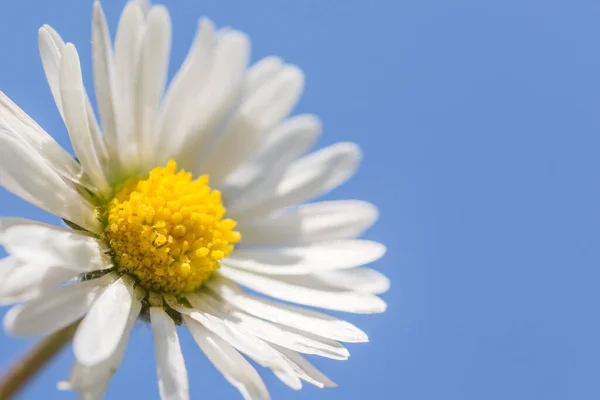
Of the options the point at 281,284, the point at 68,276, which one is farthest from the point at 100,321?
the point at 281,284

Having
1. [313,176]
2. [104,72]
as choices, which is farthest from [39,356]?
[313,176]

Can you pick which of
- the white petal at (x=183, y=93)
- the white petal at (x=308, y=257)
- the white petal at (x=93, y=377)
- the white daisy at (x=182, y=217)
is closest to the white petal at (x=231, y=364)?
the white daisy at (x=182, y=217)

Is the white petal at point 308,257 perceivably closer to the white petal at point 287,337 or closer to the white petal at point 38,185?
the white petal at point 287,337

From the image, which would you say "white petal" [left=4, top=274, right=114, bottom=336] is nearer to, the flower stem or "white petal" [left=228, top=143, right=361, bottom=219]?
the flower stem

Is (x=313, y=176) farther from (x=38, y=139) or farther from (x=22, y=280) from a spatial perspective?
(x=22, y=280)

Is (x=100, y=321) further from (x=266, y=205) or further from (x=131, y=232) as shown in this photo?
(x=266, y=205)

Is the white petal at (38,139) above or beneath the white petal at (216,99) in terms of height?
beneath
